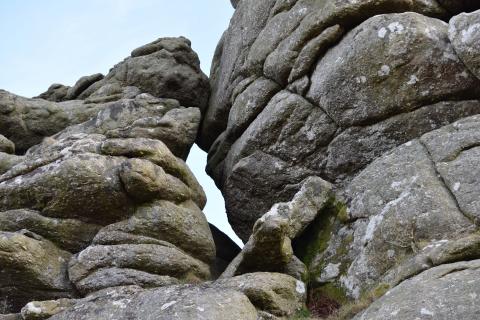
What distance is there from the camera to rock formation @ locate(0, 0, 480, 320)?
16.9 m

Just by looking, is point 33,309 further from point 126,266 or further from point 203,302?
point 203,302

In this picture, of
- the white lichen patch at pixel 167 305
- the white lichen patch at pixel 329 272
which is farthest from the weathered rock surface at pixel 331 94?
the white lichen patch at pixel 167 305

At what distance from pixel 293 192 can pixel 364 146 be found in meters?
3.87

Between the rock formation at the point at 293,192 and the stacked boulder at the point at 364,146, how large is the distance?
59 mm

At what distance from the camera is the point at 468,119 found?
21141 mm

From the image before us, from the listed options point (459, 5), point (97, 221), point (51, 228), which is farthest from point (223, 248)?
point (459, 5)

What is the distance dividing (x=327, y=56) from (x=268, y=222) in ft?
30.4

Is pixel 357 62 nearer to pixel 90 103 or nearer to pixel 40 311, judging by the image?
pixel 40 311

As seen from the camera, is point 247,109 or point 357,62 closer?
point 357,62

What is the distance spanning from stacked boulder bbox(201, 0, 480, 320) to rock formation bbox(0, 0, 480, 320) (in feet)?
0.19

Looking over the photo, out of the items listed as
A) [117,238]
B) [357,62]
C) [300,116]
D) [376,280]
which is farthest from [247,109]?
[376,280]

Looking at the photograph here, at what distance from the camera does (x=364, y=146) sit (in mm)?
24062

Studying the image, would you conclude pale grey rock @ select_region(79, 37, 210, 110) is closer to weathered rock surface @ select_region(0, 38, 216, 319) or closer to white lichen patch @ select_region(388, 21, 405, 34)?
weathered rock surface @ select_region(0, 38, 216, 319)

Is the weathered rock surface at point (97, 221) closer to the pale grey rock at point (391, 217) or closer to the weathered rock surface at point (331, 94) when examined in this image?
the weathered rock surface at point (331, 94)
